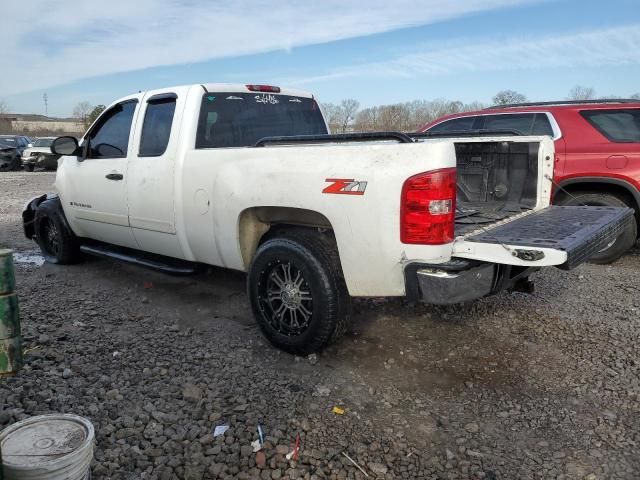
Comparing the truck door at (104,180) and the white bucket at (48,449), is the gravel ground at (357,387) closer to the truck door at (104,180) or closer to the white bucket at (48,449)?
the white bucket at (48,449)

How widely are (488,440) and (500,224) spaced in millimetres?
1630

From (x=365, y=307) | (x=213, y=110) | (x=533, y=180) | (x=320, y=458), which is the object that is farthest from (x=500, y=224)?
(x=213, y=110)

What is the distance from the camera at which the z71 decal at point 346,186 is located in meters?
3.02

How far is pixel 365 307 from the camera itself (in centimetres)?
462

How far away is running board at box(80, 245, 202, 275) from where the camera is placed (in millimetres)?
4441

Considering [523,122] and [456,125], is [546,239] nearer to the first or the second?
[523,122]

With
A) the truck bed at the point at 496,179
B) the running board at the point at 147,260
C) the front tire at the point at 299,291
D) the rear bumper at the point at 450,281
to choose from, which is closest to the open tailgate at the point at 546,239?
the rear bumper at the point at 450,281

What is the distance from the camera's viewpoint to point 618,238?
6023 millimetres

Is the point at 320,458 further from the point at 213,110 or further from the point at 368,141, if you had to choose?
the point at 213,110

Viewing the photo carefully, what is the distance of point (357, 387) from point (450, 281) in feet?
3.05

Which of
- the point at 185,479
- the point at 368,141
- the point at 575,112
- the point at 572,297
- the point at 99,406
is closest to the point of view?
the point at 185,479

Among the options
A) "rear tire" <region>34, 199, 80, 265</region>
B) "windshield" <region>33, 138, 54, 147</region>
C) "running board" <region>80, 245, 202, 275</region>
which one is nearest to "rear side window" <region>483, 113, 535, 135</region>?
"running board" <region>80, 245, 202, 275</region>

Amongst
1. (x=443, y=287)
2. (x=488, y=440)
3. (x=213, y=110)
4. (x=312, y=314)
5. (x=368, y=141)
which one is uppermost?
(x=213, y=110)

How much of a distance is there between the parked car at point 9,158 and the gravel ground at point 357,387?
20861 mm
